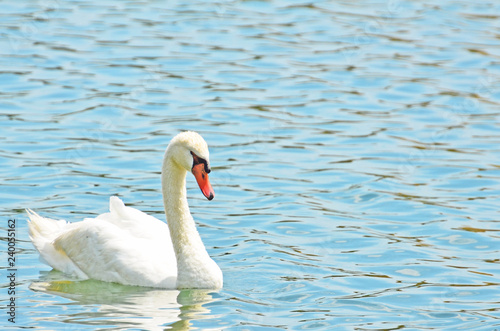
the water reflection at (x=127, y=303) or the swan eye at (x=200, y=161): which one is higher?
the swan eye at (x=200, y=161)

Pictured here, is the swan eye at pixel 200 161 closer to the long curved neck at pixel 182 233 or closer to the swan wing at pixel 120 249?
the long curved neck at pixel 182 233

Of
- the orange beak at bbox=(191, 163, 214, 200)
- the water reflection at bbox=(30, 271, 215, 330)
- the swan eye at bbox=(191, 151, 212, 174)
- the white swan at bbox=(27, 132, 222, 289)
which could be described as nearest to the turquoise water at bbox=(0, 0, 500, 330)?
the water reflection at bbox=(30, 271, 215, 330)

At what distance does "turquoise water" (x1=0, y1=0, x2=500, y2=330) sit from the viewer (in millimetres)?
9406

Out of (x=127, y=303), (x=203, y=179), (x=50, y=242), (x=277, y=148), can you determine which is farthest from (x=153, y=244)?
(x=277, y=148)

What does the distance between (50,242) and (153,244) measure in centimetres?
119

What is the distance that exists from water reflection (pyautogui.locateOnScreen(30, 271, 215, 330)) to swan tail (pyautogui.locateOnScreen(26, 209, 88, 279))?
184 mm

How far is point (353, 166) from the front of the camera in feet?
45.4

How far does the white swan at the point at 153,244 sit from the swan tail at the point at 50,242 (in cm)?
1

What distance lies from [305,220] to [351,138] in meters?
3.41

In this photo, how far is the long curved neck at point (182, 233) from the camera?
30.9ft

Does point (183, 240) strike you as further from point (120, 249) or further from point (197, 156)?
point (197, 156)

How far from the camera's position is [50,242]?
33.8 feet

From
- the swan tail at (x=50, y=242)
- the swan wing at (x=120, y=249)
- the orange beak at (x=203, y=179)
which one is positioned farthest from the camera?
the swan tail at (x=50, y=242)

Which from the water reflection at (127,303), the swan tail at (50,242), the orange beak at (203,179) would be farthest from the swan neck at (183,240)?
the swan tail at (50,242)
